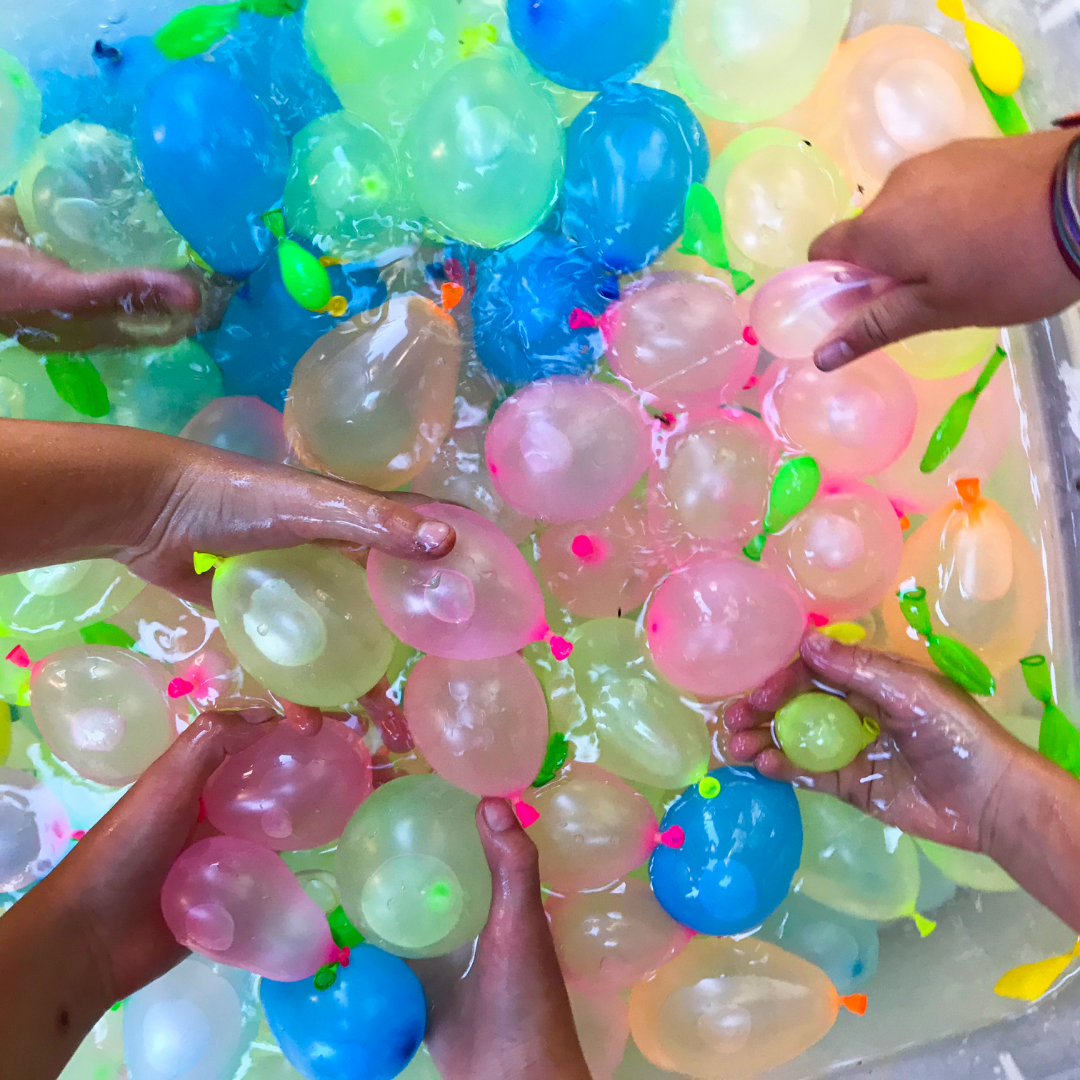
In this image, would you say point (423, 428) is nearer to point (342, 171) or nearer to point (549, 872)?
point (342, 171)

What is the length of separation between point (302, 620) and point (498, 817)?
0.29m

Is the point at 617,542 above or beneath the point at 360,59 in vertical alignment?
beneath

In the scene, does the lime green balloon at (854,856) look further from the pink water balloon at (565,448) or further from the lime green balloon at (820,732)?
the pink water balloon at (565,448)

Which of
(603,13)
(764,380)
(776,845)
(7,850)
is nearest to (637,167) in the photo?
(603,13)

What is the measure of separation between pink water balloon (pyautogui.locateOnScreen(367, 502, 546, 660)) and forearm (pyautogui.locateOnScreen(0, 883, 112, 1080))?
0.48 meters

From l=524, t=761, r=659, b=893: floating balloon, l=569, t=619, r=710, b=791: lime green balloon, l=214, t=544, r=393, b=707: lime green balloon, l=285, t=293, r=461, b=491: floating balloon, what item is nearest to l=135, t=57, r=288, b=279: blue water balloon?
l=285, t=293, r=461, b=491: floating balloon

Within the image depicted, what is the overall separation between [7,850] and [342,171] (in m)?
0.90

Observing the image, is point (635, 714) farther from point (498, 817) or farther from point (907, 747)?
point (907, 747)

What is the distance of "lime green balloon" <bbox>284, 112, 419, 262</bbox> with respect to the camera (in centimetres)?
107

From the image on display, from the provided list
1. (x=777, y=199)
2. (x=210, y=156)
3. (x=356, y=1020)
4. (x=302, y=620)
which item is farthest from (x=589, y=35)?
(x=356, y=1020)

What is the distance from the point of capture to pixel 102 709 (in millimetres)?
1071

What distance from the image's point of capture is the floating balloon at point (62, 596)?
110 cm

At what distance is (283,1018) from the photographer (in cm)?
105

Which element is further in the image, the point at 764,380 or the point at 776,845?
the point at 764,380
